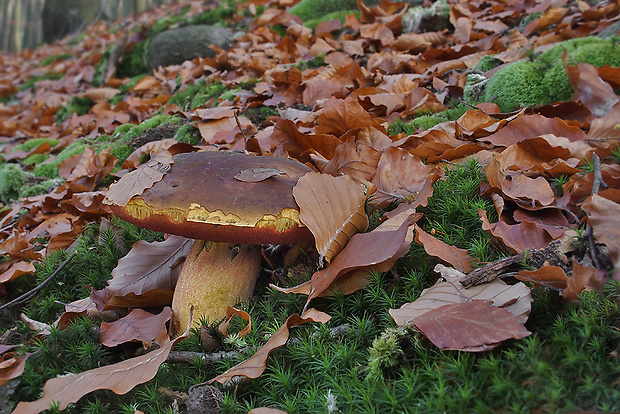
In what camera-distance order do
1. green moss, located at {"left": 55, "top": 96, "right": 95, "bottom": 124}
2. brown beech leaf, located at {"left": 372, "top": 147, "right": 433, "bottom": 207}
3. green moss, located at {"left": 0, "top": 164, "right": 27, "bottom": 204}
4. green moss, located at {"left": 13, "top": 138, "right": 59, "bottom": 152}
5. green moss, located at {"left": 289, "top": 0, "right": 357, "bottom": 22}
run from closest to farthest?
brown beech leaf, located at {"left": 372, "top": 147, "right": 433, "bottom": 207} < green moss, located at {"left": 0, "top": 164, "right": 27, "bottom": 204} < green moss, located at {"left": 13, "top": 138, "right": 59, "bottom": 152} < green moss, located at {"left": 55, "top": 96, "right": 95, "bottom": 124} < green moss, located at {"left": 289, "top": 0, "right": 357, "bottom": 22}

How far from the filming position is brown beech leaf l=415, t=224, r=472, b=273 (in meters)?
1.66

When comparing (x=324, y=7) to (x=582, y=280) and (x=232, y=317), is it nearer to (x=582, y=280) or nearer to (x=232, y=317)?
(x=232, y=317)

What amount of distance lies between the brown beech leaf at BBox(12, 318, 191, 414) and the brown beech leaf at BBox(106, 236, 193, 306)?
0.50 meters

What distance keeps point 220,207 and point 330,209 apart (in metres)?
0.45

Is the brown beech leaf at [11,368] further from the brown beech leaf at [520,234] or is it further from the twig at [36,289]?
the brown beech leaf at [520,234]

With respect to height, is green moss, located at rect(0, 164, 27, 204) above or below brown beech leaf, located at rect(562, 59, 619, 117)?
Answer: below

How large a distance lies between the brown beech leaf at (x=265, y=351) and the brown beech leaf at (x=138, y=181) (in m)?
0.78

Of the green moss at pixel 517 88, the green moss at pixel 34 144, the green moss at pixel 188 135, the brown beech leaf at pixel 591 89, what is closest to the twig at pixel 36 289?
the green moss at pixel 188 135

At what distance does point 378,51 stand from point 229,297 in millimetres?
3910

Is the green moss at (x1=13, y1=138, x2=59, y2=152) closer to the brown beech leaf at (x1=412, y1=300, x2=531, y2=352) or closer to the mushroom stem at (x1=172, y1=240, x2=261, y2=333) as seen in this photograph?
the mushroom stem at (x1=172, y1=240, x2=261, y2=333)

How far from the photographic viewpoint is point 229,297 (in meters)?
1.95

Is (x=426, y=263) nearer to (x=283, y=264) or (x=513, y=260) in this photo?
(x=513, y=260)

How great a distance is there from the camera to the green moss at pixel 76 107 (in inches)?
261

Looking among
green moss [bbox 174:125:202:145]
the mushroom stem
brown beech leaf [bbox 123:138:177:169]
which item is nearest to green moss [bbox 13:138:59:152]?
brown beech leaf [bbox 123:138:177:169]
